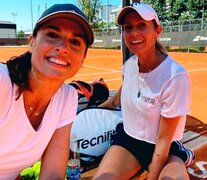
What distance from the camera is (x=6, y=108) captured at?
1.52 metres

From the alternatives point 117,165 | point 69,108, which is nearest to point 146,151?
point 117,165

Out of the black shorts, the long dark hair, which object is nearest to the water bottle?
the black shorts

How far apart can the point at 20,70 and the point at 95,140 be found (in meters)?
1.36

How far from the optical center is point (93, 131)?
280 centimetres

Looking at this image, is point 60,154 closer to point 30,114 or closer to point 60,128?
point 60,128

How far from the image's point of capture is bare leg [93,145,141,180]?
7.16ft

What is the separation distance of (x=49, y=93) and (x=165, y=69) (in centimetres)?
90

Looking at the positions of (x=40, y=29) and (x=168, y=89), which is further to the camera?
(x=168, y=89)

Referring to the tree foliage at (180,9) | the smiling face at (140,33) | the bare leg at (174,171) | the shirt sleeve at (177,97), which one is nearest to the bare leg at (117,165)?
the bare leg at (174,171)

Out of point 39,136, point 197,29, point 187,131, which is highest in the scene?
point 197,29

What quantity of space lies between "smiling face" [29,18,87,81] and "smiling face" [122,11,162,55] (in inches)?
29.4

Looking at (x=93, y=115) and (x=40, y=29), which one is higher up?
(x=40, y=29)

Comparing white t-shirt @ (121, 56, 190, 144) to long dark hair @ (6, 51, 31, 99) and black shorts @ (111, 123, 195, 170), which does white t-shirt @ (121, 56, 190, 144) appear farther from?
long dark hair @ (6, 51, 31, 99)

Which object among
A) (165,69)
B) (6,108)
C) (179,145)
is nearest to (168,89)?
(165,69)
